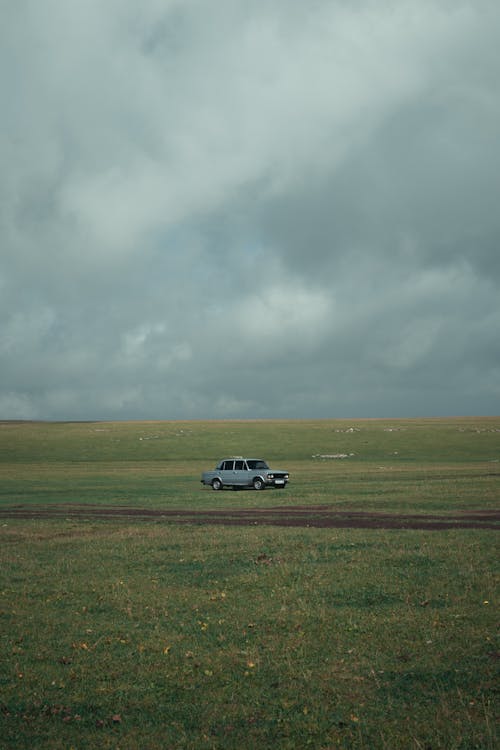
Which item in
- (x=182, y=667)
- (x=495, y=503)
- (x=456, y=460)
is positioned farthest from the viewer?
(x=456, y=460)

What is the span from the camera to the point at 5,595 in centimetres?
1373

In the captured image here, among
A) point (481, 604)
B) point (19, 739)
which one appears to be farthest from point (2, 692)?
point (481, 604)

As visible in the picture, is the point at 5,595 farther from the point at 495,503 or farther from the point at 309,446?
the point at 309,446

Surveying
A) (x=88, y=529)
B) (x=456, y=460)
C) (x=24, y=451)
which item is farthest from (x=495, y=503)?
(x=24, y=451)

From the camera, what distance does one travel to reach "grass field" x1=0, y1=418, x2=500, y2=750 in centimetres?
753

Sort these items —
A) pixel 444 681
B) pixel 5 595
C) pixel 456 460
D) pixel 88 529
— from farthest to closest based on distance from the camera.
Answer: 1. pixel 456 460
2. pixel 88 529
3. pixel 5 595
4. pixel 444 681

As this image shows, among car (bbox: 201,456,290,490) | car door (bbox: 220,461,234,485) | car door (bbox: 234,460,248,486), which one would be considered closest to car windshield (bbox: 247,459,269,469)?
car (bbox: 201,456,290,490)

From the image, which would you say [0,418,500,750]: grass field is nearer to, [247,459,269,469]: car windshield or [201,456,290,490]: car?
[201,456,290,490]: car

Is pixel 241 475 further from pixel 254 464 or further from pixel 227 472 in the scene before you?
pixel 254 464

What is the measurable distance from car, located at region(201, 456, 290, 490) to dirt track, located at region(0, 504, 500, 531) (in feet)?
40.9

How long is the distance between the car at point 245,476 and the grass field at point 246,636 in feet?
63.7

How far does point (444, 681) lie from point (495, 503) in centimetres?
2277

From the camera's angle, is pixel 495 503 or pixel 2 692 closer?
pixel 2 692

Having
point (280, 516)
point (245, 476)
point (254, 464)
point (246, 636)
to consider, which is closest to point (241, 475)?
point (245, 476)
